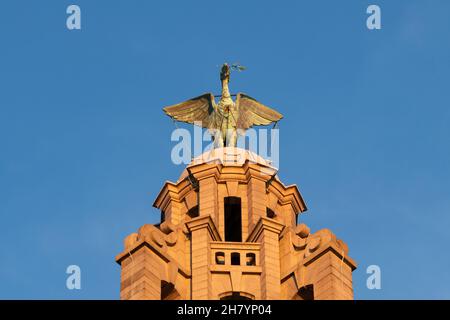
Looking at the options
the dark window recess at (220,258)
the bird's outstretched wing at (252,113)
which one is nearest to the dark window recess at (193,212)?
the dark window recess at (220,258)

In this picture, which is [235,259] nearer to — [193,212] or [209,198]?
[209,198]

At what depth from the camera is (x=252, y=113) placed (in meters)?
93.1

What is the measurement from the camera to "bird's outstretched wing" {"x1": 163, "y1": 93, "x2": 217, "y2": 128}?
3644 inches

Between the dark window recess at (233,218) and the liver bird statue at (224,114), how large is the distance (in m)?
3.22

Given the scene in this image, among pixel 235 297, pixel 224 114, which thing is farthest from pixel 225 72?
pixel 235 297

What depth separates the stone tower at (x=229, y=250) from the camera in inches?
3285

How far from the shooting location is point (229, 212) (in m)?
89.9

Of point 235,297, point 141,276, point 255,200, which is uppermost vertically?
point 255,200

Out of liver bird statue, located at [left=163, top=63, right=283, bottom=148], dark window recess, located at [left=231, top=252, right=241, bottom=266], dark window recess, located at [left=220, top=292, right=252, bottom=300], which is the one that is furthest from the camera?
liver bird statue, located at [left=163, top=63, right=283, bottom=148]

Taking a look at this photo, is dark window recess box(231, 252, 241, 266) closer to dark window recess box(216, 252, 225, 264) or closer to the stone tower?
the stone tower

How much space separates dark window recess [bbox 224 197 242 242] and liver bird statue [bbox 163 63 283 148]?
3.22m

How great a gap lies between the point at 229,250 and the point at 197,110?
30.7 ft

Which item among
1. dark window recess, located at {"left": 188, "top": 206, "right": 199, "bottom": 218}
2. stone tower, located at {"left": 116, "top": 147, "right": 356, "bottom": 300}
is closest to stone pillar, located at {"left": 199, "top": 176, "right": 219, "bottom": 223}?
stone tower, located at {"left": 116, "top": 147, "right": 356, "bottom": 300}

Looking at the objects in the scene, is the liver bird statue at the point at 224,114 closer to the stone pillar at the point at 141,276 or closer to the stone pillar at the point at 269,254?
the stone pillar at the point at 269,254
